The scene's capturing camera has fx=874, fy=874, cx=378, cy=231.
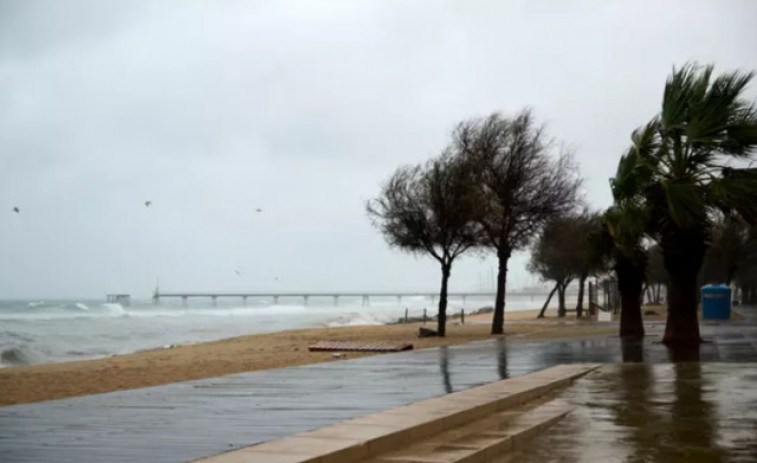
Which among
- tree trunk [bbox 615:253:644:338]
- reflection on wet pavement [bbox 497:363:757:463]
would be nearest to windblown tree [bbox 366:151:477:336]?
tree trunk [bbox 615:253:644:338]

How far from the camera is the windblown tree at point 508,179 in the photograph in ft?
112

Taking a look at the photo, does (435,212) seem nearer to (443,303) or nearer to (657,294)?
(443,303)

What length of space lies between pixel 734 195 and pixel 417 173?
18013mm

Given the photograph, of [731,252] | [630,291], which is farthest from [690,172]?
[731,252]

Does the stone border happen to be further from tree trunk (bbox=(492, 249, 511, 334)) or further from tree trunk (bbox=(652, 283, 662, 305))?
tree trunk (bbox=(652, 283, 662, 305))

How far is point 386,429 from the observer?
26.1 feet

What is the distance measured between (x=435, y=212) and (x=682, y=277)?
14.4m

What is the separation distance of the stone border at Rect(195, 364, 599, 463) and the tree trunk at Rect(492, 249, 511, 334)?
21706mm

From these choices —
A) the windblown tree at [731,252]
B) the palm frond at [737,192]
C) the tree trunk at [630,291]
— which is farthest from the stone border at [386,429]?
the windblown tree at [731,252]

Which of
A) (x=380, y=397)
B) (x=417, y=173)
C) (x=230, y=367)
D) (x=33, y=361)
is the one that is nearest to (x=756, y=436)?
(x=380, y=397)

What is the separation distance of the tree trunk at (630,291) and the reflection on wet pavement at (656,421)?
9712mm

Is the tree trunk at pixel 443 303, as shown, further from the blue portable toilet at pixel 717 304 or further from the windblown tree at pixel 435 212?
the blue portable toilet at pixel 717 304

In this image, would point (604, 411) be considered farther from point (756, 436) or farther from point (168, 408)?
point (168, 408)

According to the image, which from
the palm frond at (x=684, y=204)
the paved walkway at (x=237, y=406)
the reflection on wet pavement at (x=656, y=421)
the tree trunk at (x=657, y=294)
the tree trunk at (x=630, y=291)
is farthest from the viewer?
the tree trunk at (x=657, y=294)
